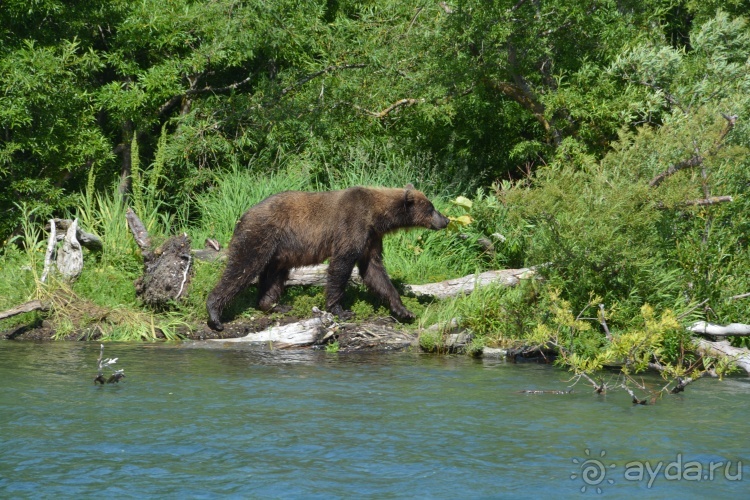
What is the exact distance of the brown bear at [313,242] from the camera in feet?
32.0

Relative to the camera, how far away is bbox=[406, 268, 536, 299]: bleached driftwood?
1018 centimetres

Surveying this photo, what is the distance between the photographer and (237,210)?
39.7 feet

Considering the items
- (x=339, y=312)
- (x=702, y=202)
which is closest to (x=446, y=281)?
(x=339, y=312)

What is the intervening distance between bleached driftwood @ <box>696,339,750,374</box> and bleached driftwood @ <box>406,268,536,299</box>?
2.19 meters

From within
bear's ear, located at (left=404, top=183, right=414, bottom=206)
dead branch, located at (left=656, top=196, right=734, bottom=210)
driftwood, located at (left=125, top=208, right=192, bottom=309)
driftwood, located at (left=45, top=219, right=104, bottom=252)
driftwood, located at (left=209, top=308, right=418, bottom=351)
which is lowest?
driftwood, located at (left=209, top=308, right=418, bottom=351)

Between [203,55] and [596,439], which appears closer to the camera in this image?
[596,439]

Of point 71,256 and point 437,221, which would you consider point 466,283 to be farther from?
point 71,256

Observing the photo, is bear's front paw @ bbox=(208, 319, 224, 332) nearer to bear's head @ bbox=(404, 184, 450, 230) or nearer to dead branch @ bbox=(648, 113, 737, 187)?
bear's head @ bbox=(404, 184, 450, 230)

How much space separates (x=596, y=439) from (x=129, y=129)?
31.9 ft

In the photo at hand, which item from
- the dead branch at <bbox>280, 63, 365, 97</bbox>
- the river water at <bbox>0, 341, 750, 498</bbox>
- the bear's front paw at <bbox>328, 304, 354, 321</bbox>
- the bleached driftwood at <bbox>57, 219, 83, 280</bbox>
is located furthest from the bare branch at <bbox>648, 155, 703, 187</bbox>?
the bleached driftwood at <bbox>57, 219, 83, 280</bbox>

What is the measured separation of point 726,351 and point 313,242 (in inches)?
171

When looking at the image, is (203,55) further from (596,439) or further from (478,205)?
(596,439)

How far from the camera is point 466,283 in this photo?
33.8ft

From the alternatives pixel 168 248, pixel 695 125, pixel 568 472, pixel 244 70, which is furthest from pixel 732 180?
pixel 244 70
